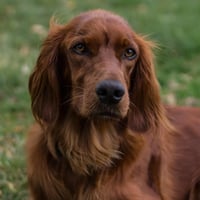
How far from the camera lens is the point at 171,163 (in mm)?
4664

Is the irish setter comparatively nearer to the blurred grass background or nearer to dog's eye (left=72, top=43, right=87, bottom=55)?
dog's eye (left=72, top=43, right=87, bottom=55)

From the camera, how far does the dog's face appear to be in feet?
12.7

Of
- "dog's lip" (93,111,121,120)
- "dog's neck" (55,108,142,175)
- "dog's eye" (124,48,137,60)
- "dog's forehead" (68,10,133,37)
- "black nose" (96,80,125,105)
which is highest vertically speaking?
"dog's forehead" (68,10,133,37)

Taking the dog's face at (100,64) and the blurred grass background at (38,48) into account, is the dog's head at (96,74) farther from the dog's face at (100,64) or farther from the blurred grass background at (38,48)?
the blurred grass background at (38,48)

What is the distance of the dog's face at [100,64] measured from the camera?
12.7 ft

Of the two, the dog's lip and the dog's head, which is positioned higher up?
the dog's head

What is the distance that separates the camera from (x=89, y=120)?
4.16 metres

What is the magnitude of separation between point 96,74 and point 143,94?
0.44 meters

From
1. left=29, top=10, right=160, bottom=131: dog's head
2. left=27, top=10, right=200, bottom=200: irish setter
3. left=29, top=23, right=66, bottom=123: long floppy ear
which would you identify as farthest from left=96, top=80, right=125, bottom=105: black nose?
left=29, top=23, right=66, bottom=123: long floppy ear

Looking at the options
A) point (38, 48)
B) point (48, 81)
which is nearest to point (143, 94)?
point (48, 81)

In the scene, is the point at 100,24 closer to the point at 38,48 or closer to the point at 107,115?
the point at 107,115

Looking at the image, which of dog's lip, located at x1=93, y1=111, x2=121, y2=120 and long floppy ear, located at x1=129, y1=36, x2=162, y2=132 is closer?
dog's lip, located at x1=93, y1=111, x2=121, y2=120

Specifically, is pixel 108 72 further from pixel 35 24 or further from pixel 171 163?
pixel 35 24

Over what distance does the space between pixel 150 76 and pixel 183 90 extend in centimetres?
271
